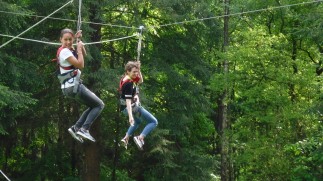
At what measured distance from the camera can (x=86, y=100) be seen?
24.8 feet

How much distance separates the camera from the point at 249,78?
1805 cm

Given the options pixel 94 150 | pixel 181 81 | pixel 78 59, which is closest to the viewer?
pixel 78 59

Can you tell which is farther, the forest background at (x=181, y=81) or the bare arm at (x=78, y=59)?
the forest background at (x=181, y=81)

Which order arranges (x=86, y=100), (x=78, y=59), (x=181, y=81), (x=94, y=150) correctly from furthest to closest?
1. (x=181, y=81)
2. (x=94, y=150)
3. (x=86, y=100)
4. (x=78, y=59)

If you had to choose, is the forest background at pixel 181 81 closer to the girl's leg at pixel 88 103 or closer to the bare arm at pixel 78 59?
the girl's leg at pixel 88 103

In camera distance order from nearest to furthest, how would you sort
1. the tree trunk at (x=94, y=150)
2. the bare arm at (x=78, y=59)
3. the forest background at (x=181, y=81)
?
the bare arm at (x=78, y=59), the forest background at (x=181, y=81), the tree trunk at (x=94, y=150)

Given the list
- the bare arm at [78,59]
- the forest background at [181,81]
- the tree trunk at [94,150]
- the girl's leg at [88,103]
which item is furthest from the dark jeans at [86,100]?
the tree trunk at [94,150]

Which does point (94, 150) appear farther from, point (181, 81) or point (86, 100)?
point (86, 100)

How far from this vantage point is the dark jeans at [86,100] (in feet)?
24.4

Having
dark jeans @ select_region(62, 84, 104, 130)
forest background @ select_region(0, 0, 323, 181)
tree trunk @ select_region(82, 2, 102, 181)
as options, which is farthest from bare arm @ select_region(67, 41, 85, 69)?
tree trunk @ select_region(82, 2, 102, 181)

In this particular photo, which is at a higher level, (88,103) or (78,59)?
(78,59)

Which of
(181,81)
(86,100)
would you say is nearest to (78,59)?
(86,100)

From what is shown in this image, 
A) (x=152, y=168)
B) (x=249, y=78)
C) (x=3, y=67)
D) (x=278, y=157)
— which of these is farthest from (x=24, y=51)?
(x=278, y=157)

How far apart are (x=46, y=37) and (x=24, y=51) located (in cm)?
74
